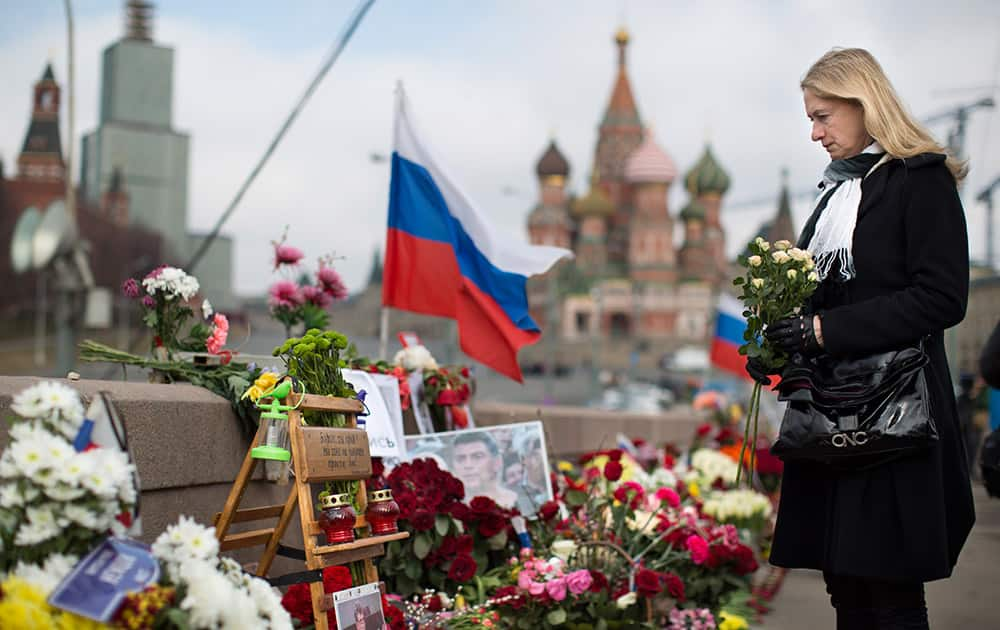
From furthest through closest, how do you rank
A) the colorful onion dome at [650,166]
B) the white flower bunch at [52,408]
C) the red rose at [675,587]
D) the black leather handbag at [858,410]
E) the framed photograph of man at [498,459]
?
the colorful onion dome at [650,166]
the framed photograph of man at [498,459]
the red rose at [675,587]
the black leather handbag at [858,410]
the white flower bunch at [52,408]

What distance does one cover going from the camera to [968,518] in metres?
3.69

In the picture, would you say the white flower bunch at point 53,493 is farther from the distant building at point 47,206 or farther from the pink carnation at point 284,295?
the distant building at point 47,206

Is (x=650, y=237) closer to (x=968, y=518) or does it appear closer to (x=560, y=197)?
(x=560, y=197)

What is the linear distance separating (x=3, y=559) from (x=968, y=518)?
251cm

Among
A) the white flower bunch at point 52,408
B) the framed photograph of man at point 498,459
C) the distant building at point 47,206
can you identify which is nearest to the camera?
the white flower bunch at point 52,408

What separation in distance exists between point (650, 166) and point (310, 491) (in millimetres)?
129673

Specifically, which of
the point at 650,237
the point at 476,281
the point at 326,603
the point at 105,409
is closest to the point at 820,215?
the point at 326,603

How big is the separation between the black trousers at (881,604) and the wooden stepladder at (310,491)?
4.76 ft

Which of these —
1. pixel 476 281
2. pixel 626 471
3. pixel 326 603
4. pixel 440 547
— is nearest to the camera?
pixel 326 603

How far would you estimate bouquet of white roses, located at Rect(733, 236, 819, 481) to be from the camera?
3.72 m

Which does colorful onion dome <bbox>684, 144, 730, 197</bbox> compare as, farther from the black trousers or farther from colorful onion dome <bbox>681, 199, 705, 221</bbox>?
the black trousers

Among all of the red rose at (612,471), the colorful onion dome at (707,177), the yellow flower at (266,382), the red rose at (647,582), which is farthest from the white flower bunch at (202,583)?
the colorful onion dome at (707,177)

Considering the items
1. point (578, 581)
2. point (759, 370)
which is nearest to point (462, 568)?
point (578, 581)

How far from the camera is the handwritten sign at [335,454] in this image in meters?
3.91
